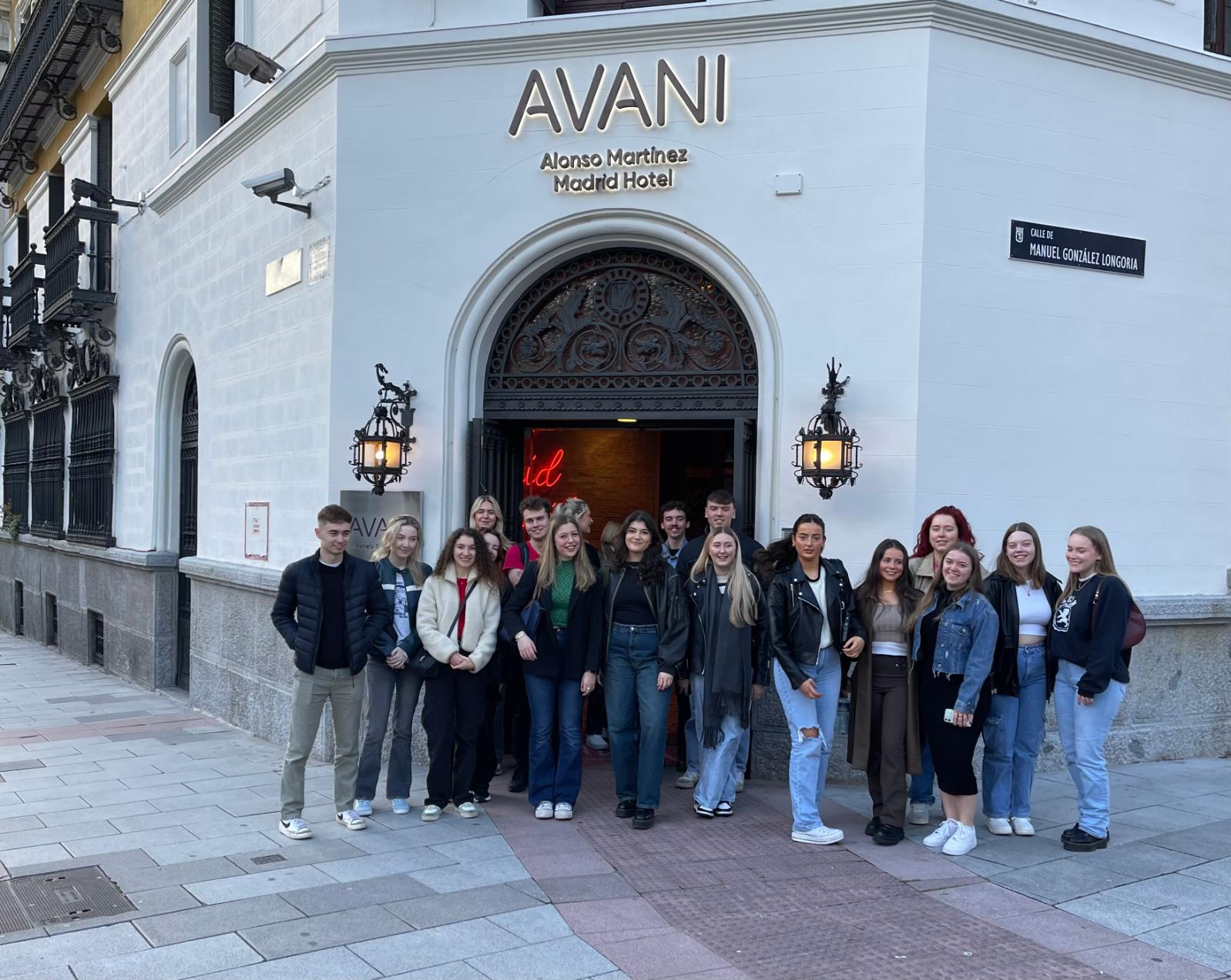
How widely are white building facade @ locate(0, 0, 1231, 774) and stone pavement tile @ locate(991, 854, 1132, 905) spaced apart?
2.33 meters

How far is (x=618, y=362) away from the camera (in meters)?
8.91

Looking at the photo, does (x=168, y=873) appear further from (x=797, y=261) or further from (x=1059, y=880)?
(x=797, y=261)

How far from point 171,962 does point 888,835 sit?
12.7ft

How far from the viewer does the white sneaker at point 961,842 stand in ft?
21.1

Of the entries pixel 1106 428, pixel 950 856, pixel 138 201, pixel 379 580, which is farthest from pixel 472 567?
pixel 138 201

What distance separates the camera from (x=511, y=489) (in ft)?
30.7

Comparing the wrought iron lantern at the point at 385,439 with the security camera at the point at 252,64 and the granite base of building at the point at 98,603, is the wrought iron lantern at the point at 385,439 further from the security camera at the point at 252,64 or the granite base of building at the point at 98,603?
the granite base of building at the point at 98,603

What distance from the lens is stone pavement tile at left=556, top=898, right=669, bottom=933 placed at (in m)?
5.28

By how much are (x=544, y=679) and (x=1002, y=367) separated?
4.01m

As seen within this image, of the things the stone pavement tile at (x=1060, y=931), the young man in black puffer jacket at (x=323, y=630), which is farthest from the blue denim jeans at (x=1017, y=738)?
the young man in black puffer jacket at (x=323, y=630)

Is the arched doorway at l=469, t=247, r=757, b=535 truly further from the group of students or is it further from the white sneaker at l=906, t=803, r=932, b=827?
the white sneaker at l=906, t=803, r=932, b=827

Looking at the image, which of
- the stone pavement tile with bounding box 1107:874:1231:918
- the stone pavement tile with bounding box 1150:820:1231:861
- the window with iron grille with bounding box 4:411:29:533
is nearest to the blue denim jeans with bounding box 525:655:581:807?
the stone pavement tile with bounding box 1107:874:1231:918

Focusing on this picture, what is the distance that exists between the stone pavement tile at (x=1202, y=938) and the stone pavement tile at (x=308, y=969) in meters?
3.47

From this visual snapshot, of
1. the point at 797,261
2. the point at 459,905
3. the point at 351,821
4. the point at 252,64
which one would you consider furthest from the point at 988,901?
the point at 252,64
